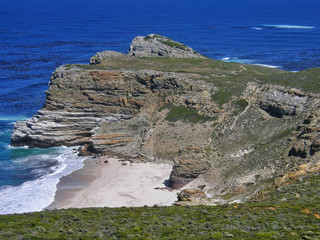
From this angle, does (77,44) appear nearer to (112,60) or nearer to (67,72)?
(112,60)

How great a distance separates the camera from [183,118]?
64438 millimetres

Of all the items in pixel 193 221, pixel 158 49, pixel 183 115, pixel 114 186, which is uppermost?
pixel 158 49

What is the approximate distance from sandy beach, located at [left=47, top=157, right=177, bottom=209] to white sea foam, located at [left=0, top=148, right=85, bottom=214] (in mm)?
943

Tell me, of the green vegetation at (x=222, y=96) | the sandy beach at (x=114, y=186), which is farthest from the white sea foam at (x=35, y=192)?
the green vegetation at (x=222, y=96)

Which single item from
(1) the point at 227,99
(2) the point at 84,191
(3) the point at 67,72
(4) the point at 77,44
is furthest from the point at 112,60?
(4) the point at 77,44

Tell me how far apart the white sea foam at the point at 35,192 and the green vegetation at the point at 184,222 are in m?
17.3

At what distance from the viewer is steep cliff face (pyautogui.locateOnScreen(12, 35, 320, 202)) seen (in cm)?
5272

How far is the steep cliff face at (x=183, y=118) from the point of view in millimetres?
52719

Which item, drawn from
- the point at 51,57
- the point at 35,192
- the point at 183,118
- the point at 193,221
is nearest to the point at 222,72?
the point at 183,118

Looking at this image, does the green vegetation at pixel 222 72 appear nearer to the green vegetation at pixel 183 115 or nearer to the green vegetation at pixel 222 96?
the green vegetation at pixel 222 96

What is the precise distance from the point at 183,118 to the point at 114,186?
49.9 feet

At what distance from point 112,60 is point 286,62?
59493 millimetres

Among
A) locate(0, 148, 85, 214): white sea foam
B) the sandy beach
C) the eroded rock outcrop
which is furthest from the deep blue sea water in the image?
the eroded rock outcrop

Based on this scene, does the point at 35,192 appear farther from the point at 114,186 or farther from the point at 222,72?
the point at 222,72
